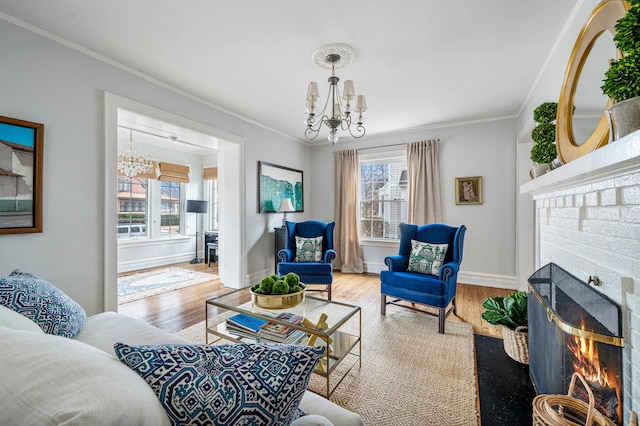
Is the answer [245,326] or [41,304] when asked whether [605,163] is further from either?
[41,304]

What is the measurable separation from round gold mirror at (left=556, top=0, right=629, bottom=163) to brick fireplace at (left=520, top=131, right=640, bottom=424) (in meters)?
0.16

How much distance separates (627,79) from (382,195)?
4.17 m

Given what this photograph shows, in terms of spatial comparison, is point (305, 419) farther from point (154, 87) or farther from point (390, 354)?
point (154, 87)

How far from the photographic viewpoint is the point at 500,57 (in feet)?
8.24

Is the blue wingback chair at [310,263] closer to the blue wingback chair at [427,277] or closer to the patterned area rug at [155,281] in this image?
the blue wingback chair at [427,277]

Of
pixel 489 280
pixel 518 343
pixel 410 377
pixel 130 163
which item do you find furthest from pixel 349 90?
pixel 130 163

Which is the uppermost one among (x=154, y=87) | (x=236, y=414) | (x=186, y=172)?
(x=154, y=87)

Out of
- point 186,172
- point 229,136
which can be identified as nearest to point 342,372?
point 229,136

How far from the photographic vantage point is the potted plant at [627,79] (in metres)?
0.90

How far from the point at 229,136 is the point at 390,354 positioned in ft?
10.7

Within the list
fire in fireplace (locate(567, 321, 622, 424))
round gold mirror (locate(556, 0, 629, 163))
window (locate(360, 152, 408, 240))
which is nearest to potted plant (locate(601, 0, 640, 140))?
round gold mirror (locate(556, 0, 629, 163))

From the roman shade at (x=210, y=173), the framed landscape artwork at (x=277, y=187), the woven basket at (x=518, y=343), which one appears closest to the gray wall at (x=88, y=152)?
the framed landscape artwork at (x=277, y=187)

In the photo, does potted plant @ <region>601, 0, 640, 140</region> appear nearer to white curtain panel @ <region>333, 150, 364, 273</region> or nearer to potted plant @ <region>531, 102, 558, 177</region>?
potted plant @ <region>531, 102, 558, 177</region>

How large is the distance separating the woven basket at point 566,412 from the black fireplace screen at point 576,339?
0.24 ft
